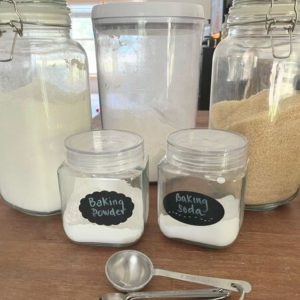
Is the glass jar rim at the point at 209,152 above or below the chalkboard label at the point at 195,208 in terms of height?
above

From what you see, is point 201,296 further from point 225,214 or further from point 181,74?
point 181,74

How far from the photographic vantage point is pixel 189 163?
38cm

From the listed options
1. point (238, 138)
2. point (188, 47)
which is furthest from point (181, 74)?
point (238, 138)

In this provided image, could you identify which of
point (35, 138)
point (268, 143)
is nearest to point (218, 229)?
point (268, 143)

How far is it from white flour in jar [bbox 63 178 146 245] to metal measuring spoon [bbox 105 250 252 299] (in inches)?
1.0

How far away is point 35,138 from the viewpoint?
43 centimetres

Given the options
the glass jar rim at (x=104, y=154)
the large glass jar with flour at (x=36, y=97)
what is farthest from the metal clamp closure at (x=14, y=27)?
the glass jar rim at (x=104, y=154)

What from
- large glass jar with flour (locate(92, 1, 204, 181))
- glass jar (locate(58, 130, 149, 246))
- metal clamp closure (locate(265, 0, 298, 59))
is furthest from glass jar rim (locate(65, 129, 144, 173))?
metal clamp closure (locate(265, 0, 298, 59))

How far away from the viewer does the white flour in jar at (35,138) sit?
42 centimetres

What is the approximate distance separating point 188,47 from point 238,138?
0.58 ft

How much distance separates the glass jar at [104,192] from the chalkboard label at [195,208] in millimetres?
42

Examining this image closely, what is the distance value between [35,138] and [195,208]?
217 mm

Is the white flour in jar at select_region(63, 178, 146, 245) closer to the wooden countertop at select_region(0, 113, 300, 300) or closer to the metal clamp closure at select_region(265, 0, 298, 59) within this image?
the wooden countertop at select_region(0, 113, 300, 300)

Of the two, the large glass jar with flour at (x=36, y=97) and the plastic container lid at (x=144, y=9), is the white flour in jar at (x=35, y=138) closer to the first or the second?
the large glass jar with flour at (x=36, y=97)
